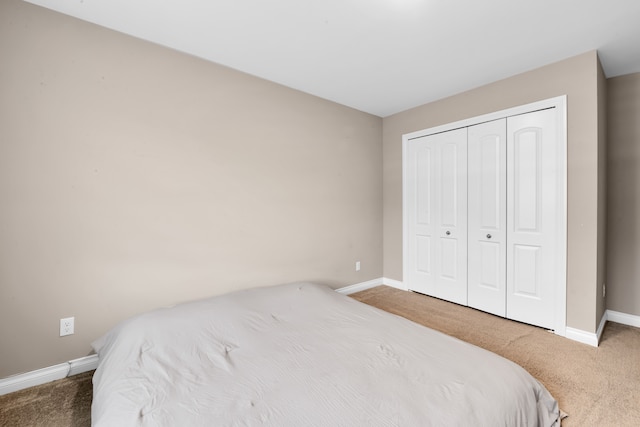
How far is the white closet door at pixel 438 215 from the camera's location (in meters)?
3.11

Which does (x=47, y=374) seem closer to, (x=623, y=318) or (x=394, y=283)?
(x=394, y=283)

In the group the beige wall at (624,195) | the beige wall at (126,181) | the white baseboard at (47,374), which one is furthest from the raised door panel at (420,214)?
the white baseboard at (47,374)

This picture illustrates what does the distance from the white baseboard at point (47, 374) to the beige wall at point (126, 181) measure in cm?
4

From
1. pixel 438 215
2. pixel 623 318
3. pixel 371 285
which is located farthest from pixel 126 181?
pixel 623 318

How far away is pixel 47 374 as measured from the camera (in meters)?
1.75

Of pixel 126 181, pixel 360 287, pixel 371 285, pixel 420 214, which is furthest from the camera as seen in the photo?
pixel 371 285

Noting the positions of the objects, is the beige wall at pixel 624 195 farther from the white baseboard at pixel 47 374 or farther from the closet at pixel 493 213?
the white baseboard at pixel 47 374

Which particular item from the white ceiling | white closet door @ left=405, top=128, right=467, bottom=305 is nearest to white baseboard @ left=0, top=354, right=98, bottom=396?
the white ceiling

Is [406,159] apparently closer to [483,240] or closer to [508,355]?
[483,240]

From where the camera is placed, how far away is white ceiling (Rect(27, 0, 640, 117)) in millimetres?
1759

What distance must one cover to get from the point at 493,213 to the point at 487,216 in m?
0.07

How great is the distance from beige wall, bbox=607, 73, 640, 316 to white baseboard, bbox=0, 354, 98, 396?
4.48 meters

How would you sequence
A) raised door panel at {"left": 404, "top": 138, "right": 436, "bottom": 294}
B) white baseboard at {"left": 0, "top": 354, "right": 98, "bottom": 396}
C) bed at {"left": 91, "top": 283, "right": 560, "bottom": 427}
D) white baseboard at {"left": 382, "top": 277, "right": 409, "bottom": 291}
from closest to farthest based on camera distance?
bed at {"left": 91, "top": 283, "right": 560, "bottom": 427}
white baseboard at {"left": 0, "top": 354, "right": 98, "bottom": 396}
raised door panel at {"left": 404, "top": 138, "right": 436, "bottom": 294}
white baseboard at {"left": 382, "top": 277, "right": 409, "bottom": 291}

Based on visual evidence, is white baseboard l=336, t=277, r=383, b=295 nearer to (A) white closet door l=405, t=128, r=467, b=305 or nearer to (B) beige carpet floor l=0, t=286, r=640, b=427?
(A) white closet door l=405, t=128, r=467, b=305
